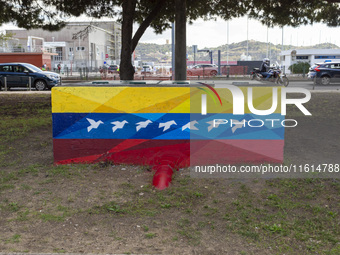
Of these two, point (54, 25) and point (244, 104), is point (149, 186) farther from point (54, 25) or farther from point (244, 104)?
point (54, 25)

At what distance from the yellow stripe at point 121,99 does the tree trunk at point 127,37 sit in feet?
22.1

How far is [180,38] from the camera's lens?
12664 millimetres

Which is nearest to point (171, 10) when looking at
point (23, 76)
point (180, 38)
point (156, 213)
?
point (180, 38)

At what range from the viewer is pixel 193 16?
59.8 feet

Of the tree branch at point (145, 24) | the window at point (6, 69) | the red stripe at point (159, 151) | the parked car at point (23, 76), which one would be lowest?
the red stripe at point (159, 151)

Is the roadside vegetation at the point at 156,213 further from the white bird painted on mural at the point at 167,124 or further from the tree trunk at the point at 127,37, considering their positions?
the tree trunk at the point at 127,37

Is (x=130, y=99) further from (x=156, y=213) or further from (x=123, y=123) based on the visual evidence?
(x=156, y=213)

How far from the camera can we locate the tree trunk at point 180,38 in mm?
12531

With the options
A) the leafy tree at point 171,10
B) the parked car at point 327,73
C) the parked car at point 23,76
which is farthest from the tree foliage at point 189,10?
the parked car at point 327,73

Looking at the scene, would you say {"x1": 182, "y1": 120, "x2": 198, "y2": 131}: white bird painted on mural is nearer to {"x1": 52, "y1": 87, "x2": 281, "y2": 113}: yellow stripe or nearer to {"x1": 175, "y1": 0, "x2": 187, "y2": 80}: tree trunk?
{"x1": 52, "y1": 87, "x2": 281, "y2": 113}: yellow stripe

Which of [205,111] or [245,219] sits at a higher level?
[205,111]

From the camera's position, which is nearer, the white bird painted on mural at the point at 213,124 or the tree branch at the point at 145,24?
the white bird painted on mural at the point at 213,124

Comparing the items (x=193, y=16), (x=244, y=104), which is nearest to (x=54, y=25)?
(x=193, y=16)

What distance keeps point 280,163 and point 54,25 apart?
13.1 metres
